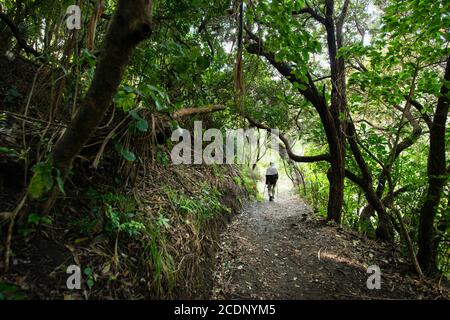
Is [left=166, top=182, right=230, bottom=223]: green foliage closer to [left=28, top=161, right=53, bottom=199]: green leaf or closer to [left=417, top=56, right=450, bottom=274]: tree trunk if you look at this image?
[left=28, top=161, right=53, bottom=199]: green leaf

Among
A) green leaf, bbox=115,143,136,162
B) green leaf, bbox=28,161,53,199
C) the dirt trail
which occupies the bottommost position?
the dirt trail

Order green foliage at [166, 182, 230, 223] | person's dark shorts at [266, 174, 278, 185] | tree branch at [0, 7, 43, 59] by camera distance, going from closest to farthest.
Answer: tree branch at [0, 7, 43, 59] → green foliage at [166, 182, 230, 223] → person's dark shorts at [266, 174, 278, 185]

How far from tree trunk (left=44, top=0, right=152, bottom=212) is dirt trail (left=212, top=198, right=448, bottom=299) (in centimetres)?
219

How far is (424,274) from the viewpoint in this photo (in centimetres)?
403

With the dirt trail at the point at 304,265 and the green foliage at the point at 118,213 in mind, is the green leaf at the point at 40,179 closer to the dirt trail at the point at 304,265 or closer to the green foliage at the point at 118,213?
the green foliage at the point at 118,213

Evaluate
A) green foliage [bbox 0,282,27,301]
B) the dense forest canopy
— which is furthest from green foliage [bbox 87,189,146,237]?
green foliage [bbox 0,282,27,301]

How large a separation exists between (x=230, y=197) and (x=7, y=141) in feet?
14.2

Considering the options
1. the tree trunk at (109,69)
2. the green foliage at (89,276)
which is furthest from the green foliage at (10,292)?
the tree trunk at (109,69)

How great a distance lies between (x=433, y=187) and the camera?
412 centimetres

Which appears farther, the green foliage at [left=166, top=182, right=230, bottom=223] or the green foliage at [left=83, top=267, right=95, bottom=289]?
the green foliage at [left=166, top=182, right=230, bottom=223]

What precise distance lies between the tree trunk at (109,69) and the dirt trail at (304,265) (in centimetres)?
219

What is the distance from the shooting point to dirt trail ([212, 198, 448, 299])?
10.8ft

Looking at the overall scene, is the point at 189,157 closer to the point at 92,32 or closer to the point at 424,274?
the point at 92,32
